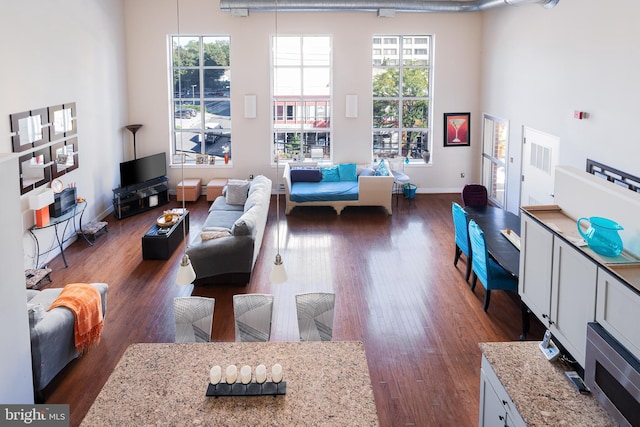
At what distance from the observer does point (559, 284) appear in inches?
157

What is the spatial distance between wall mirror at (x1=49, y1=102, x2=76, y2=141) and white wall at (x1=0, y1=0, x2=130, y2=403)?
0.48 feet

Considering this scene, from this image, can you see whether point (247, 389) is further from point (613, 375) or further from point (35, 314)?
point (35, 314)

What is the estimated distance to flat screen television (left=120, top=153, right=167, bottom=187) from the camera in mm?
12562

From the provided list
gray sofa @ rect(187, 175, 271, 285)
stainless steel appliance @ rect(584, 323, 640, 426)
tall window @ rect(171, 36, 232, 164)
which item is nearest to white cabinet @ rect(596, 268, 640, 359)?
stainless steel appliance @ rect(584, 323, 640, 426)

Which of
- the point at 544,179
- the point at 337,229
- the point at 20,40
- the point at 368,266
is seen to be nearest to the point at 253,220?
the point at 368,266

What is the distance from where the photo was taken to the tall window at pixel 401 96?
1418 centimetres

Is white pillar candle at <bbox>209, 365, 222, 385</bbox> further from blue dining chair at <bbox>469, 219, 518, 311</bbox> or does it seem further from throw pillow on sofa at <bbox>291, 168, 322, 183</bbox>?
throw pillow on sofa at <bbox>291, 168, 322, 183</bbox>

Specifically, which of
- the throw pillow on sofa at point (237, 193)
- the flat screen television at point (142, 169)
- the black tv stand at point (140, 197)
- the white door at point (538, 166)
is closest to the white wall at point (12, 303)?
the throw pillow on sofa at point (237, 193)

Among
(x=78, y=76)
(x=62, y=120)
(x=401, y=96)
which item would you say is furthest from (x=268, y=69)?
(x=62, y=120)

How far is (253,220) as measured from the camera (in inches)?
356

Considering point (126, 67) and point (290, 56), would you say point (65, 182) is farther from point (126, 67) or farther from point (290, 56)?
point (290, 56)

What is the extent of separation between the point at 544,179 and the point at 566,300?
708 centimetres

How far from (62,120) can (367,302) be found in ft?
19.7

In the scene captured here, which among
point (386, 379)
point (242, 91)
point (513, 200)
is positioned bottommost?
point (386, 379)
